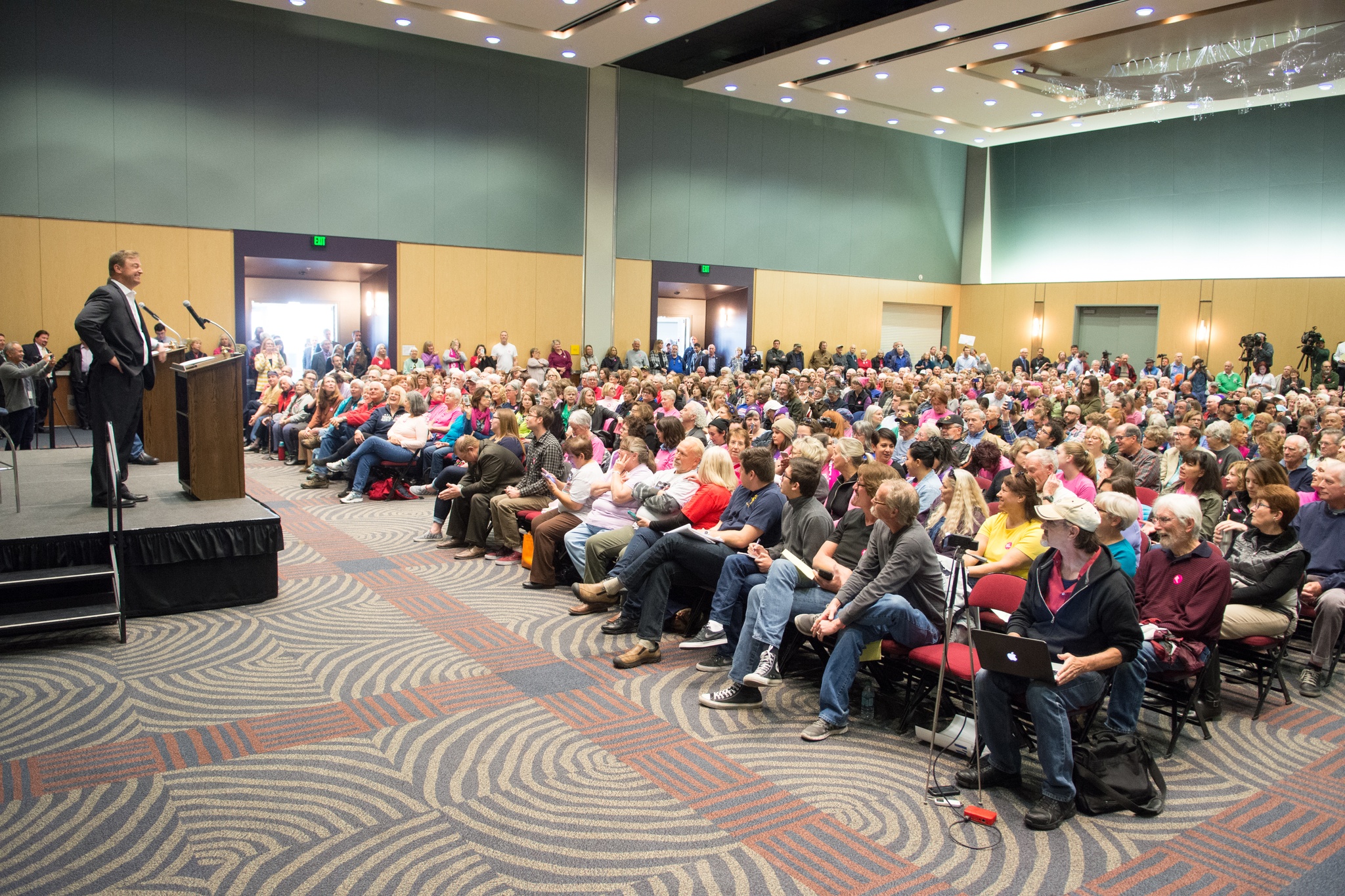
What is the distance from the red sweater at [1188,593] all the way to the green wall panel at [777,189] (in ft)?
50.3

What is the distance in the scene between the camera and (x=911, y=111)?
18953 mm

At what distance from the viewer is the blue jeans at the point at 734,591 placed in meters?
4.55

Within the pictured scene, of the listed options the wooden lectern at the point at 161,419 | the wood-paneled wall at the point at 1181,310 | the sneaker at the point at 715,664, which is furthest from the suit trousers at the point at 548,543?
the wood-paneled wall at the point at 1181,310

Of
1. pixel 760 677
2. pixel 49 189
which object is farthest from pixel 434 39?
pixel 760 677

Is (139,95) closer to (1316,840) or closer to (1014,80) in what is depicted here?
(1014,80)

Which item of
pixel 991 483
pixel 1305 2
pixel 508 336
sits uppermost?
pixel 1305 2

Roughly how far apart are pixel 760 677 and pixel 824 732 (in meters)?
0.37

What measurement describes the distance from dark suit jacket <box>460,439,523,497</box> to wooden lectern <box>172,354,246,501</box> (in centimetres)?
166

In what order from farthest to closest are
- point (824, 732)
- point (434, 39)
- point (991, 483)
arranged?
1. point (434, 39)
2. point (991, 483)
3. point (824, 732)

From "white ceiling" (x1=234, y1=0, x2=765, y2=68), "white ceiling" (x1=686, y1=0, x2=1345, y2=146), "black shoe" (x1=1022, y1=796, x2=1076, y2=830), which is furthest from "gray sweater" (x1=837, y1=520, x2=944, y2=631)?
"white ceiling" (x1=234, y1=0, x2=765, y2=68)

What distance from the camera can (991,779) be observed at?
11.3ft

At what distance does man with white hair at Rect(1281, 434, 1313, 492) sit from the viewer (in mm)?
5812

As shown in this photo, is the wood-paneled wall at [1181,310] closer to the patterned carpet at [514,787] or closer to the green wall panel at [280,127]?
the green wall panel at [280,127]

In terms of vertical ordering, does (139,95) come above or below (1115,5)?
below
